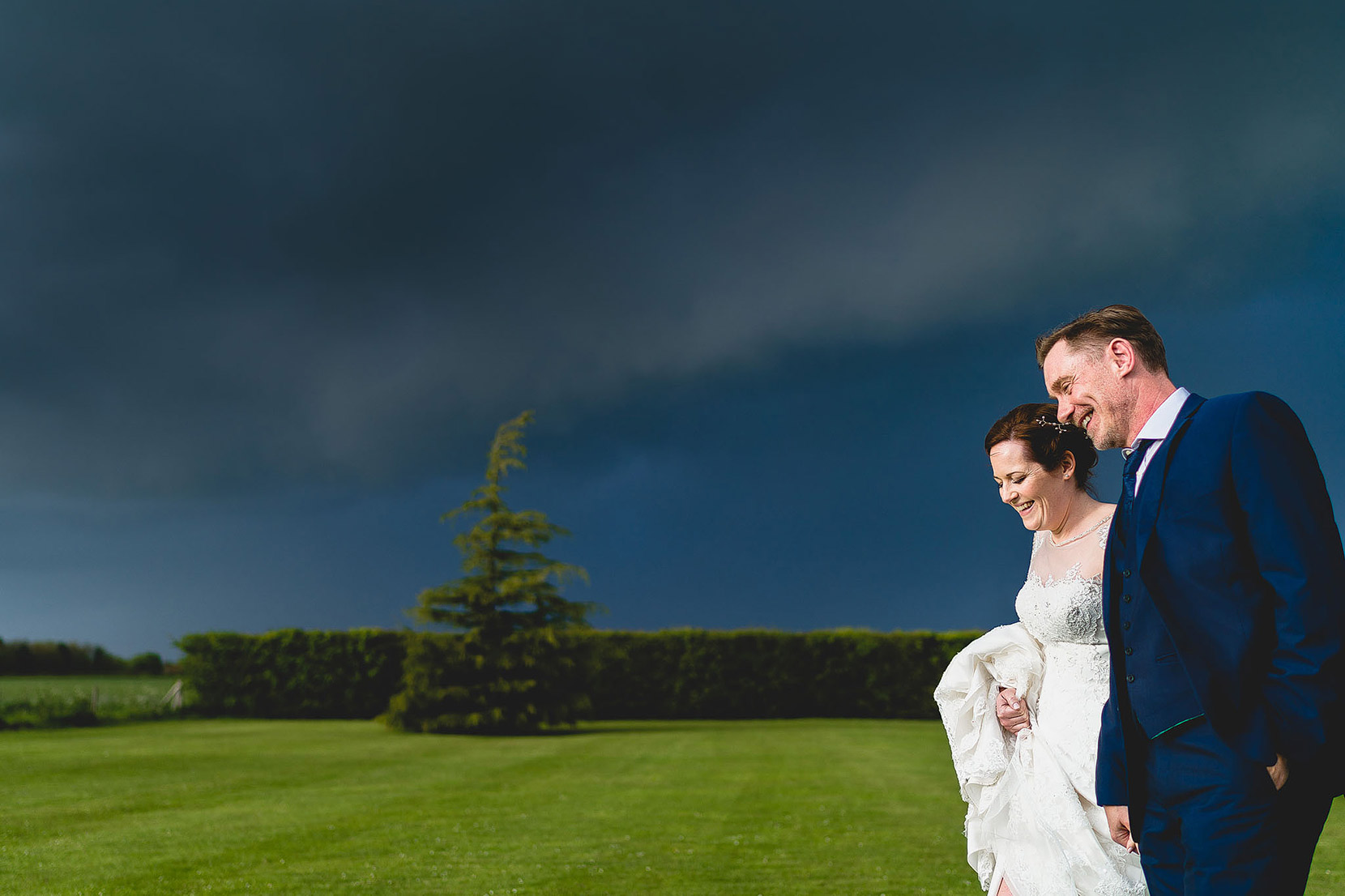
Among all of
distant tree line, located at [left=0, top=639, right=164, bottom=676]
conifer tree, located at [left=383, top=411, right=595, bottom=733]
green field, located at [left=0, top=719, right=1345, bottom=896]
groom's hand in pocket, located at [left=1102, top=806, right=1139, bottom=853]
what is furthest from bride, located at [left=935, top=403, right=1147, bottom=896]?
distant tree line, located at [left=0, top=639, right=164, bottom=676]

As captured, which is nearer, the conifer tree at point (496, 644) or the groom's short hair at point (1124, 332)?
the groom's short hair at point (1124, 332)

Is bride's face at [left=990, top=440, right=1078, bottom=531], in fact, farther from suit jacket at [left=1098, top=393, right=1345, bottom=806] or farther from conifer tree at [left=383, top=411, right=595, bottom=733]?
conifer tree at [left=383, top=411, right=595, bottom=733]

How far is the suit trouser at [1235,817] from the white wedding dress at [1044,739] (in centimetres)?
97

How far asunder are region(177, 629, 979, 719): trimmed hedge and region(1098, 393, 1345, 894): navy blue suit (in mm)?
29428

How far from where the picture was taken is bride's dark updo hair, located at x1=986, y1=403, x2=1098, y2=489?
12.8 feet

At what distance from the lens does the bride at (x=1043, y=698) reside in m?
3.50

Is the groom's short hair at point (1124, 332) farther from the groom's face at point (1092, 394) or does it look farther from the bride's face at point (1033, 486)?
Answer: the bride's face at point (1033, 486)

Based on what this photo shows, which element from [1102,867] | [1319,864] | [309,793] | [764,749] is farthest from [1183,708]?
[764,749]

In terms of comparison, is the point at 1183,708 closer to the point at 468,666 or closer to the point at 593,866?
the point at 593,866

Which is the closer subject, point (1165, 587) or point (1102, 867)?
point (1165, 587)

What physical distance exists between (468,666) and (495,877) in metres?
18.9

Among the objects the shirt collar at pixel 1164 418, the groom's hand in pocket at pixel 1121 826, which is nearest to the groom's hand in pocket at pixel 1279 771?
the groom's hand in pocket at pixel 1121 826

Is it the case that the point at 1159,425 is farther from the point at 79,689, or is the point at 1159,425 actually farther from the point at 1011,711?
the point at 79,689

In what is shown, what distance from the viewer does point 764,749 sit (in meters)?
20.3
